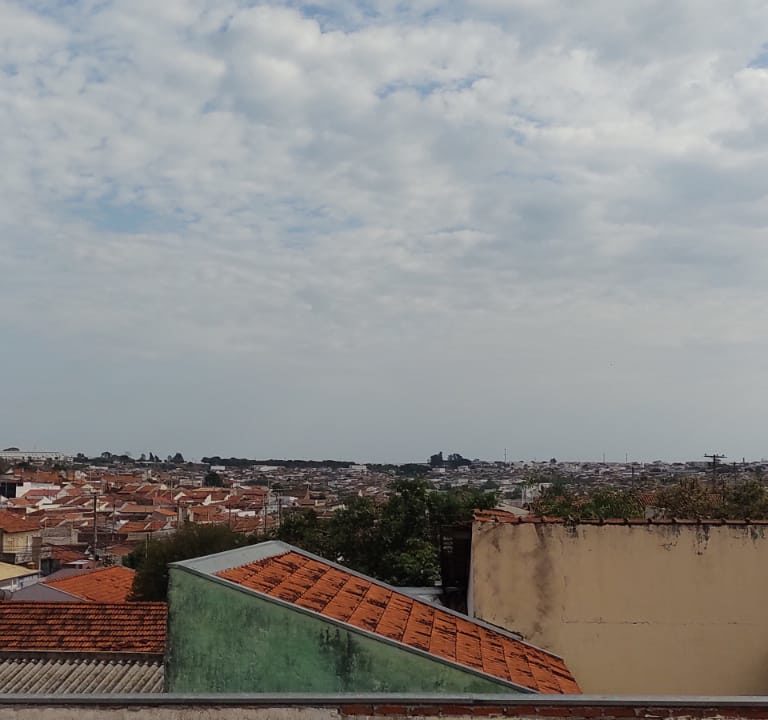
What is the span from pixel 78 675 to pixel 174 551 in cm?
1590

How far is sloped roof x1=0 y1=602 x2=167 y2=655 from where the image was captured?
12336 mm

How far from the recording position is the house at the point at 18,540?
49.3 metres

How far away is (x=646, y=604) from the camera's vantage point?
355 inches

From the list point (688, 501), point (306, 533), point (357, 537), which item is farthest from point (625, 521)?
point (306, 533)

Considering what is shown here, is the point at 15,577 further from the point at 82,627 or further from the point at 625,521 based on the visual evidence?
the point at 625,521

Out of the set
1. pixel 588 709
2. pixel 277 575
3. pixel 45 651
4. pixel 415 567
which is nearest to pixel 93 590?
pixel 415 567

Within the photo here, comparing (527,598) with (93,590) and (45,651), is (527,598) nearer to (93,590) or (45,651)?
(45,651)

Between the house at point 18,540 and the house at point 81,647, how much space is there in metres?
38.1

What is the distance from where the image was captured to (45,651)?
12.1m

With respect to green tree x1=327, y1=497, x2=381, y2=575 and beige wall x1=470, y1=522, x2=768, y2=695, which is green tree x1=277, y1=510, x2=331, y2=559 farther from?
beige wall x1=470, y1=522, x2=768, y2=695

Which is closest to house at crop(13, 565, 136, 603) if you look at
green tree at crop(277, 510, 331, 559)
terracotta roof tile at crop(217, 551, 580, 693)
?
green tree at crop(277, 510, 331, 559)

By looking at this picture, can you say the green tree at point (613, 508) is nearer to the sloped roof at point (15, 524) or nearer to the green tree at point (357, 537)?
the green tree at point (357, 537)

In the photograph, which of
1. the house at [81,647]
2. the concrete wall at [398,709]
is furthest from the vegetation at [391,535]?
the concrete wall at [398,709]

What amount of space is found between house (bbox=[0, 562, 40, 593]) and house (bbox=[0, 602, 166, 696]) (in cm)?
2005
